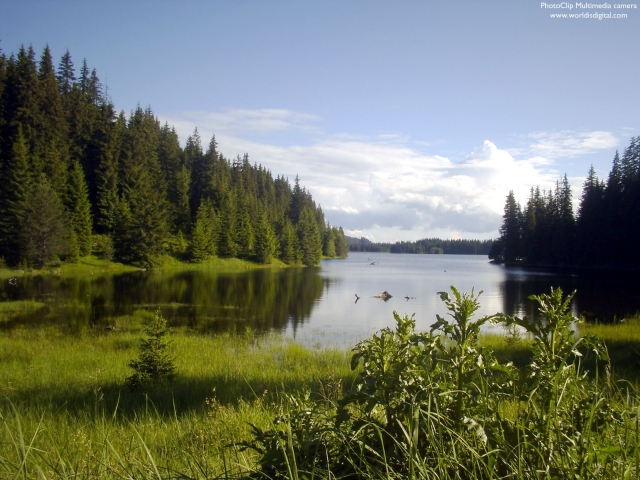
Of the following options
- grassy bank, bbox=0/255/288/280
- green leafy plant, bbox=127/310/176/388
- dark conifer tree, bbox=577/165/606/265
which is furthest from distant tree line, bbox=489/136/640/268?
green leafy plant, bbox=127/310/176/388

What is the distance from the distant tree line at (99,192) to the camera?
160ft

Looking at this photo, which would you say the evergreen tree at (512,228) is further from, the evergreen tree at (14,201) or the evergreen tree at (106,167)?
the evergreen tree at (14,201)

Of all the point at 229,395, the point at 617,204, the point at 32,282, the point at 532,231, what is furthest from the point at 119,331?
the point at 532,231

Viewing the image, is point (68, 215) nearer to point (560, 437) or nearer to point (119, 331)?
point (119, 331)

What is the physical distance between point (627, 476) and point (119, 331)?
19.0 meters

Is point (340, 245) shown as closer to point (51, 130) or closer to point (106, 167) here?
point (106, 167)

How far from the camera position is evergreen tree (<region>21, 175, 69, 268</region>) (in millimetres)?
45500

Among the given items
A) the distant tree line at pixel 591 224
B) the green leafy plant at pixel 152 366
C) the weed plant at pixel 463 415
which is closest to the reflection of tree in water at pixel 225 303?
the green leafy plant at pixel 152 366

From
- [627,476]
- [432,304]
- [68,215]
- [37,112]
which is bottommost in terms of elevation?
[432,304]

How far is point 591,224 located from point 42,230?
73.6 meters

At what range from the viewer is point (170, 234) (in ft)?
244

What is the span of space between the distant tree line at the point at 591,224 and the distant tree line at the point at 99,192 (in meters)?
44.9

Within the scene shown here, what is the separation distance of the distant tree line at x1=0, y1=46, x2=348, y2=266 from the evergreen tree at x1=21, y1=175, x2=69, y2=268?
0.11 meters

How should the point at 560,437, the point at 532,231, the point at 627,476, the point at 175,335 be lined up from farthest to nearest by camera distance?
the point at 532,231 < the point at 175,335 < the point at 560,437 < the point at 627,476
